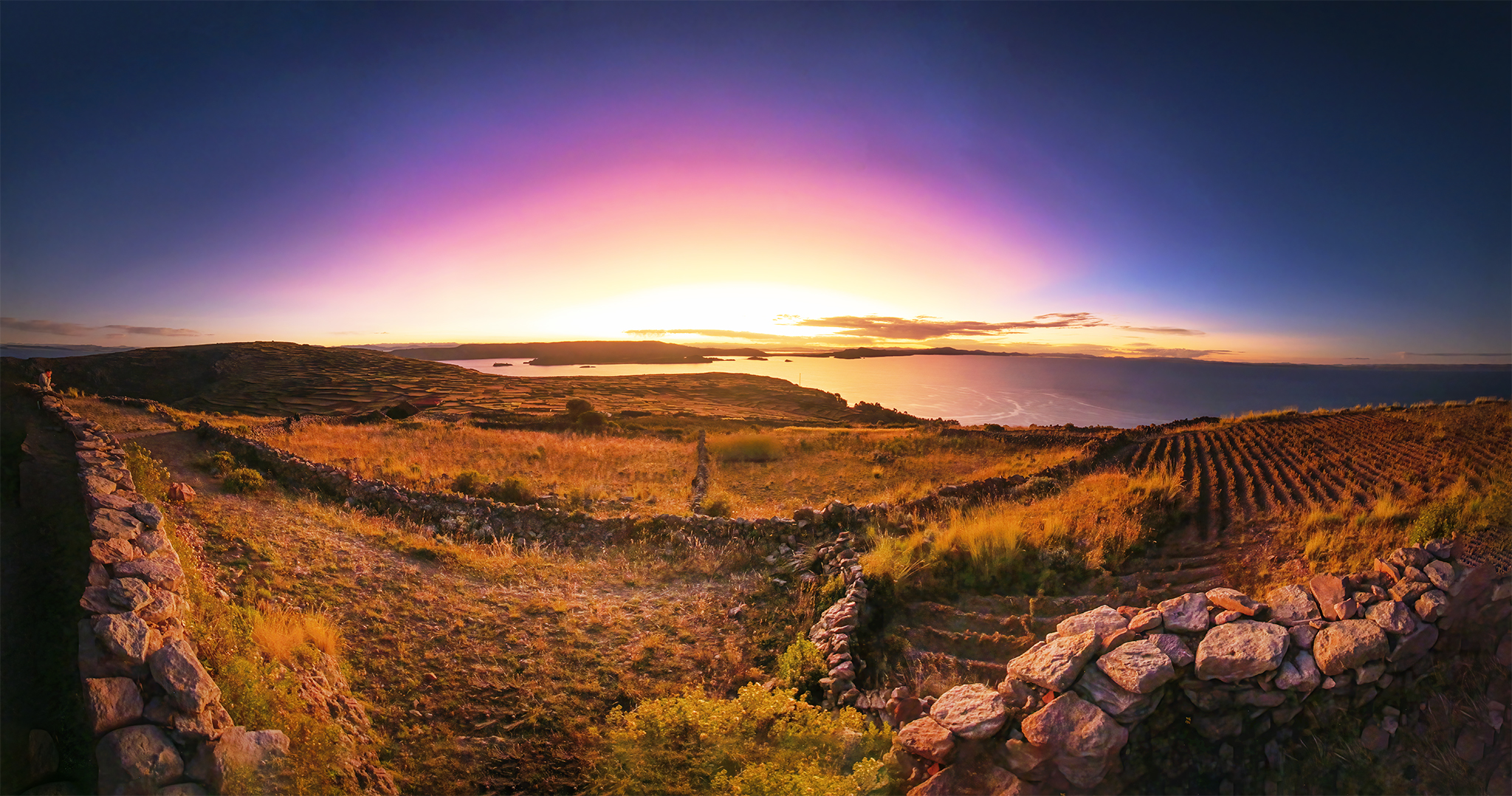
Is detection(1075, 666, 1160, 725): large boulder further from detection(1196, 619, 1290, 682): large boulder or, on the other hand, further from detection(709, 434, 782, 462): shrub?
detection(709, 434, 782, 462): shrub

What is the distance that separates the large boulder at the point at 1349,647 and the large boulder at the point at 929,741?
8.24 ft

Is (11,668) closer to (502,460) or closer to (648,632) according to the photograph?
(648,632)

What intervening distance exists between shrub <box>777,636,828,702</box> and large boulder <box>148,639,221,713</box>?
421 cm

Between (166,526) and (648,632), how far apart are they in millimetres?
6086

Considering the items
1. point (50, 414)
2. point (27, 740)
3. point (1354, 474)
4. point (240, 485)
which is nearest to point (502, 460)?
point (240, 485)

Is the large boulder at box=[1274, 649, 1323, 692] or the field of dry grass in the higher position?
the large boulder at box=[1274, 649, 1323, 692]

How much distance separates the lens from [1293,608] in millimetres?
3910

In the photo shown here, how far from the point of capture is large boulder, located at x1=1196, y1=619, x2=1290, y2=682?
348 centimetres

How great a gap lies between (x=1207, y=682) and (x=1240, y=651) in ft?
1.03

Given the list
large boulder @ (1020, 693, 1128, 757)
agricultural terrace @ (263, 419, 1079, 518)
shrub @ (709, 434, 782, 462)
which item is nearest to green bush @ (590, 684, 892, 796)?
large boulder @ (1020, 693, 1128, 757)

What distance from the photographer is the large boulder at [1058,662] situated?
3.62 m

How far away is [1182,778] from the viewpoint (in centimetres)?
356

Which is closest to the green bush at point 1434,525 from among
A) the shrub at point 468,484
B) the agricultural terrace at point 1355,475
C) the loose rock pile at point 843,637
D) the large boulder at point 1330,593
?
the agricultural terrace at point 1355,475

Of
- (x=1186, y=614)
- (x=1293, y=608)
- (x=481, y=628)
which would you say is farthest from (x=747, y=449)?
(x=1293, y=608)
